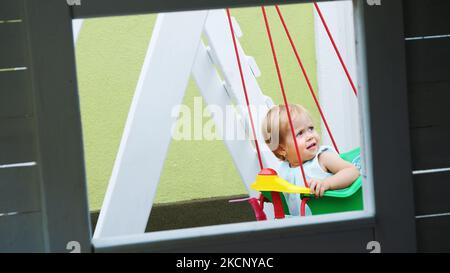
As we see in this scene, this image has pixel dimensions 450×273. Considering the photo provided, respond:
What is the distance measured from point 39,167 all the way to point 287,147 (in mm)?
1206

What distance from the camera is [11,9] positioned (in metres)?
1.04

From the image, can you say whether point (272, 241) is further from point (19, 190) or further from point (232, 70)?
point (232, 70)

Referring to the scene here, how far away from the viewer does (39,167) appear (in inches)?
41.1

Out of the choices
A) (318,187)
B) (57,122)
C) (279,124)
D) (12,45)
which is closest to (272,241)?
(57,122)

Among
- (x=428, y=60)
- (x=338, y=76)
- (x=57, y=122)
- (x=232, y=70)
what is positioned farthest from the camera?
(x=338, y=76)

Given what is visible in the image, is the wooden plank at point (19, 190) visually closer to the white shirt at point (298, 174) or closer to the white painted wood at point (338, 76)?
the white shirt at point (298, 174)

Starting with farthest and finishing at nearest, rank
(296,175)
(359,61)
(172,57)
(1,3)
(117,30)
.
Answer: (117,30) < (296,175) < (172,57) < (359,61) < (1,3)

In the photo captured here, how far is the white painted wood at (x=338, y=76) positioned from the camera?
2.70m

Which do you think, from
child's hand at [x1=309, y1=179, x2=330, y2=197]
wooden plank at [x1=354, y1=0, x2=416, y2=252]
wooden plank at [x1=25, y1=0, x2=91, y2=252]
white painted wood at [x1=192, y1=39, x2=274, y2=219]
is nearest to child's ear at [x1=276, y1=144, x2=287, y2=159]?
white painted wood at [x1=192, y1=39, x2=274, y2=219]

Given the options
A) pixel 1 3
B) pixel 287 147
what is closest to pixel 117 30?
pixel 287 147

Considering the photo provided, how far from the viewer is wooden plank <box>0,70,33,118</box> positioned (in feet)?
3.41

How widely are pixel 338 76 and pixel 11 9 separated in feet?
6.40

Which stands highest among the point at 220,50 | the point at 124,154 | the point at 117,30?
the point at 117,30
